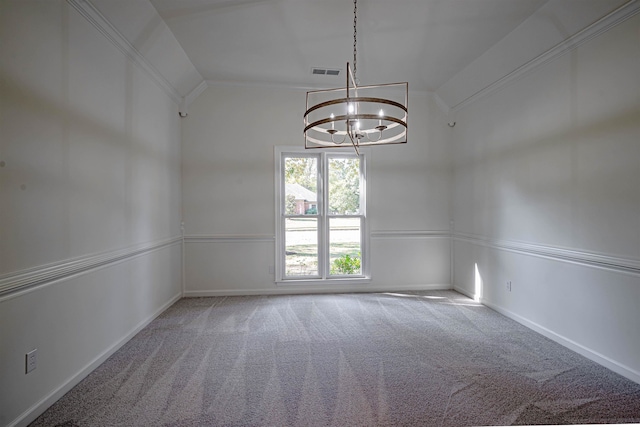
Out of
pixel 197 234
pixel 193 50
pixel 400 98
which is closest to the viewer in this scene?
pixel 193 50

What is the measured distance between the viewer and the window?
467cm

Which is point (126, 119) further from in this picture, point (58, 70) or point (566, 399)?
point (566, 399)

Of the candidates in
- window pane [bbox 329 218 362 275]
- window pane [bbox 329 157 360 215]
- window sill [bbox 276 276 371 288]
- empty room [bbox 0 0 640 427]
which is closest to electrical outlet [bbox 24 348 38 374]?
empty room [bbox 0 0 640 427]

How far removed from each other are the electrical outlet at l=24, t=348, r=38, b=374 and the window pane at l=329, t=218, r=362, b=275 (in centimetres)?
341

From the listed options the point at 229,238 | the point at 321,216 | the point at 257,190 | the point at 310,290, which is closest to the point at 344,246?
the point at 321,216

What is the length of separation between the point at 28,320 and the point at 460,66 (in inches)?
187

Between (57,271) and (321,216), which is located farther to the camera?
(321,216)

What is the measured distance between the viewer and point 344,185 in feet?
15.7

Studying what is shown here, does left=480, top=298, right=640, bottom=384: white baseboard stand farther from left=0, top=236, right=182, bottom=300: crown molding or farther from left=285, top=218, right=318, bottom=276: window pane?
left=0, top=236, right=182, bottom=300: crown molding

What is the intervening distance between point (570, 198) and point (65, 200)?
13.2 feet

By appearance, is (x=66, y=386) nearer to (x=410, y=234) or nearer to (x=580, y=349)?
(x=580, y=349)

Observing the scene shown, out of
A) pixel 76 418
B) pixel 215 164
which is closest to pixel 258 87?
pixel 215 164

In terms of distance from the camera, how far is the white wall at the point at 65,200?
69.3 inches

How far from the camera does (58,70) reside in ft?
6.90
